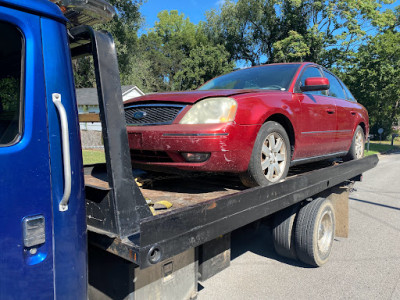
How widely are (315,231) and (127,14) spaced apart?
1793cm

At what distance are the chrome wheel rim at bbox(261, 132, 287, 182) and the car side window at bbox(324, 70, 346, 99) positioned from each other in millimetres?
1923

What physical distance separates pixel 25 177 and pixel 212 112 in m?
1.52

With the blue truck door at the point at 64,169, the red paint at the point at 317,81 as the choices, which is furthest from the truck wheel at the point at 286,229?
the blue truck door at the point at 64,169

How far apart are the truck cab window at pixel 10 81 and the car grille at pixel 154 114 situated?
1.17 m

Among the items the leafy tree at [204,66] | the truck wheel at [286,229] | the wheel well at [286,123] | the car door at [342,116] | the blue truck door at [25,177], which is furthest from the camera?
the leafy tree at [204,66]

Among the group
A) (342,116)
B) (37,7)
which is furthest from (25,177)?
(342,116)

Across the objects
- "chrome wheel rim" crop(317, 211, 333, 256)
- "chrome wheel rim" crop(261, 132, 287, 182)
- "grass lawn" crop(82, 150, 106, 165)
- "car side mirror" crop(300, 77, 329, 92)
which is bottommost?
"chrome wheel rim" crop(317, 211, 333, 256)

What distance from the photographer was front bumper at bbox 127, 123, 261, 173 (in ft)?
7.86

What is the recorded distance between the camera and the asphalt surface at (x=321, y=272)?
10.9 feet

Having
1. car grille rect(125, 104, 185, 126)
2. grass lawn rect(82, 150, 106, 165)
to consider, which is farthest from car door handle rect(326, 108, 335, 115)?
grass lawn rect(82, 150, 106, 165)

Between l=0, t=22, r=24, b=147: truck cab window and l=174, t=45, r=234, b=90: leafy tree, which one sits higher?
l=174, t=45, r=234, b=90: leafy tree

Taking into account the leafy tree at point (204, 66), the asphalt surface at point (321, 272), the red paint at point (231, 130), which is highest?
the leafy tree at point (204, 66)

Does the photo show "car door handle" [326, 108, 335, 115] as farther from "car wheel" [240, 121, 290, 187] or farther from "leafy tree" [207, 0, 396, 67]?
"leafy tree" [207, 0, 396, 67]

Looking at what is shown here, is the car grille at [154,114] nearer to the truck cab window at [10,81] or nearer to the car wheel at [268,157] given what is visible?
the car wheel at [268,157]
